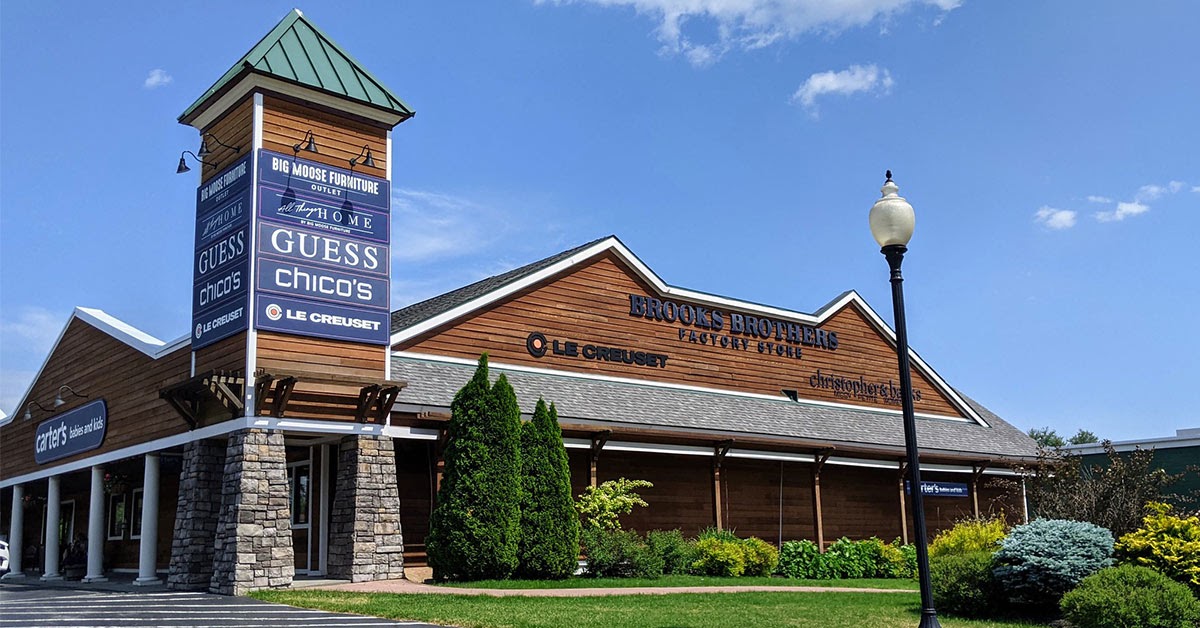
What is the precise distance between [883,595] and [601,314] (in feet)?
37.0

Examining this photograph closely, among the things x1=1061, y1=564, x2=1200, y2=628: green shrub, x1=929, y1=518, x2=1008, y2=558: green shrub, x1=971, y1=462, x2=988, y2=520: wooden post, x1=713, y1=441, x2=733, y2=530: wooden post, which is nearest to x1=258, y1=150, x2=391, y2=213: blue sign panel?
x1=713, y1=441, x2=733, y2=530: wooden post

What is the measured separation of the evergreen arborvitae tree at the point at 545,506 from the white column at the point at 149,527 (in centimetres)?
784

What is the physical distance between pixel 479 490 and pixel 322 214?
19.7ft

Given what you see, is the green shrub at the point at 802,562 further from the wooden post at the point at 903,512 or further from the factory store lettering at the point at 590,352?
the factory store lettering at the point at 590,352

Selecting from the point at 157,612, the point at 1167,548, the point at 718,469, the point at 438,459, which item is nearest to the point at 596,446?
the point at 438,459

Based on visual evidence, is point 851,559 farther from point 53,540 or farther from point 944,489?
point 53,540

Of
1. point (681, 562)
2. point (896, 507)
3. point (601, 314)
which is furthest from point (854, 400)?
point (681, 562)

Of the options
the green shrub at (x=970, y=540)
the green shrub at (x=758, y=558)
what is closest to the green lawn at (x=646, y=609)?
the green shrub at (x=970, y=540)

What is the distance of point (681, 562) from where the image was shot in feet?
68.7

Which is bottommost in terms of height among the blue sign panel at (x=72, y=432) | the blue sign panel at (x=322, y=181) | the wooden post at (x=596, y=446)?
the wooden post at (x=596, y=446)

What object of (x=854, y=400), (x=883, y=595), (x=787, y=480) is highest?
(x=854, y=400)

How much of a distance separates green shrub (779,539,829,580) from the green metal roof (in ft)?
40.0

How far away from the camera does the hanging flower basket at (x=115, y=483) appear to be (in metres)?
24.9

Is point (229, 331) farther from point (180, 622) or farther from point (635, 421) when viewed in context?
point (635, 421)
